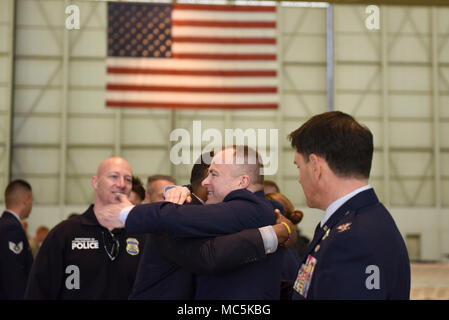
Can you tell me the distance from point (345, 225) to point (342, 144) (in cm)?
26

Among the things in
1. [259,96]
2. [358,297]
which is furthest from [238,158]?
[259,96]

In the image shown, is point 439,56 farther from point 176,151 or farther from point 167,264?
point 167,264

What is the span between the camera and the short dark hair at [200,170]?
2518 millimetres

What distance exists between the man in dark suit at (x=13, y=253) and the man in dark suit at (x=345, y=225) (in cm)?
360

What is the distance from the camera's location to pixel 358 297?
5.06ft

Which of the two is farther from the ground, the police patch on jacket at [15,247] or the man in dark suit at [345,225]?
the man in dark suit at [345,225]

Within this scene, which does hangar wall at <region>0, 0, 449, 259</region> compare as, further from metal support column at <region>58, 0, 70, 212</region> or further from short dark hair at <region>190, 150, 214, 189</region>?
short dark hair at <region>190, 150, 214, 189</region>

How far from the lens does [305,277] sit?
1692mm

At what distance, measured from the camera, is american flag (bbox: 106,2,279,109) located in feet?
27.9

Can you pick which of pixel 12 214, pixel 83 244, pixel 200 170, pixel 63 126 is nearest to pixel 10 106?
pixel 63 126

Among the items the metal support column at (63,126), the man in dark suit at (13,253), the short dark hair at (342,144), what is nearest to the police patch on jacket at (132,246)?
the man in dark suit at (13,253)

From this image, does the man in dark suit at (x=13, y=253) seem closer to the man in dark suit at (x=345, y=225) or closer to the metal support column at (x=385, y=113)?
the man in dark suit at (x=345, y=225)

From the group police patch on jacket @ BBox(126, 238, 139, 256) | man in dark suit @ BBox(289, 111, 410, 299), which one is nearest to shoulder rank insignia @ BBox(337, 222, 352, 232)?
man in dark suit @ BBox(289, 111, 410, 299)

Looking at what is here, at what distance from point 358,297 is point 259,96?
741 centimetres
